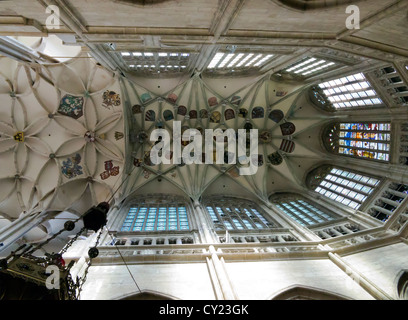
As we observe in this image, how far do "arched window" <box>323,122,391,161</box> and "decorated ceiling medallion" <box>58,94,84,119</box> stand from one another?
62.0ft

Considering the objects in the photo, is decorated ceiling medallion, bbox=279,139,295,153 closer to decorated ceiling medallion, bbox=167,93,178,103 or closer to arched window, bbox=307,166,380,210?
arched window, bbox=307,166,380,210

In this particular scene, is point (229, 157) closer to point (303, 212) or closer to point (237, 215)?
point (237, 215)

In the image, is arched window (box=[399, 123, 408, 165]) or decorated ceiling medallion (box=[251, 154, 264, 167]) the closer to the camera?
arched window (box=[399, 123, 408, 165])

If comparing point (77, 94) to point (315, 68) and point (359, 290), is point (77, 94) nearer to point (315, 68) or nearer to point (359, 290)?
point (315, 68)

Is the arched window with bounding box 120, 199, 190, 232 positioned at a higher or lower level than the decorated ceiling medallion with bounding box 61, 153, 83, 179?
lower

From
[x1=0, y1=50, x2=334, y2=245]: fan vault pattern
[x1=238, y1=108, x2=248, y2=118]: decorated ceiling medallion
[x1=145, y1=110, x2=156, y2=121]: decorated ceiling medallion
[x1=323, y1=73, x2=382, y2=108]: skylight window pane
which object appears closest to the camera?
[x1=323, y1=73, x2=382, y2=108]: skylight window pane

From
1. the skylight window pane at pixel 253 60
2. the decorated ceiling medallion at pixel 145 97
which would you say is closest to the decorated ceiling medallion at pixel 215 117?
the skylight window pane at pixel 253 60

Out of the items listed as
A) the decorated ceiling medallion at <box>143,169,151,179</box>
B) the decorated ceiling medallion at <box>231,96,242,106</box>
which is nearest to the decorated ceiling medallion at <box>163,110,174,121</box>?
the decorated ceiling medallion at <box>143,169,151,179</box>

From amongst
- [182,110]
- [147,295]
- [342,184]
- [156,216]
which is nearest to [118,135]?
[182,110]

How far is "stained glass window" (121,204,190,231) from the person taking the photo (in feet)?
45.6

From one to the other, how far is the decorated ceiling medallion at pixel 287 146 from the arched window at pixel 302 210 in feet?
12.5

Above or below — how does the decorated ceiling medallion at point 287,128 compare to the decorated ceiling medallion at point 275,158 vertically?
above

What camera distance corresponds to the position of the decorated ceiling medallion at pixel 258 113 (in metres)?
19.6

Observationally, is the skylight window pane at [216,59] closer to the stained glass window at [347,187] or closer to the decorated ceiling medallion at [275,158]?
the decorated ceiling medallion at [275,158]
